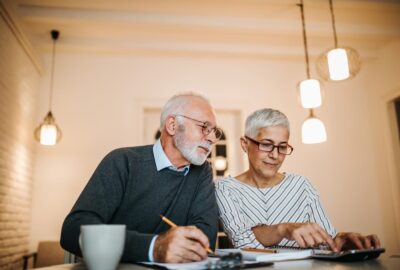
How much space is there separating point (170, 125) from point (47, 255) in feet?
9.70

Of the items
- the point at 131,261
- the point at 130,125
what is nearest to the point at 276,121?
the point at 131,261

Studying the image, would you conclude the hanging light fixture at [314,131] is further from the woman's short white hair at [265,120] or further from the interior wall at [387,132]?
the woman's short white hair at [265,120]

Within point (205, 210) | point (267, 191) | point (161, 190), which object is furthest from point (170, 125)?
point (267, 191)

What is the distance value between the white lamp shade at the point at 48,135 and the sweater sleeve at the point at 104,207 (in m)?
2.68

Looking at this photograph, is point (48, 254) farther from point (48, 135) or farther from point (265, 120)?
point (265, 120)

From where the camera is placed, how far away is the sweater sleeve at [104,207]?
1.02 metres

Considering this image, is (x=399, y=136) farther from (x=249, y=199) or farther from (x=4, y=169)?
(x=4, y=169)

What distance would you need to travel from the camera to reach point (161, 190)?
56.7 inches

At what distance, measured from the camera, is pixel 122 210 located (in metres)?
1.40

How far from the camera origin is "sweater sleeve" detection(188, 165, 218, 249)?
1.35 metres

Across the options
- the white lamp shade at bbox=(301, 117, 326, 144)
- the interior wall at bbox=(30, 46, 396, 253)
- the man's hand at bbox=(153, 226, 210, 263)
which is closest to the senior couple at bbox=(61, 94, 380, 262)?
the man's hand at bbox=(153, 226, 210, 263)

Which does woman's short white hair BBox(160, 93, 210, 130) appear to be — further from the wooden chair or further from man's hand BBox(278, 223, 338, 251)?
the wooden chair

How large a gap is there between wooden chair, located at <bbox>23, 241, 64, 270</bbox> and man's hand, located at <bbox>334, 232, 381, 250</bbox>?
328 centimetres

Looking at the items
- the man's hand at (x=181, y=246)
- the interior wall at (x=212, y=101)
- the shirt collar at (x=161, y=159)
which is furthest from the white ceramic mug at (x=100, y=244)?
the interior wall at (x=212, y=101)
